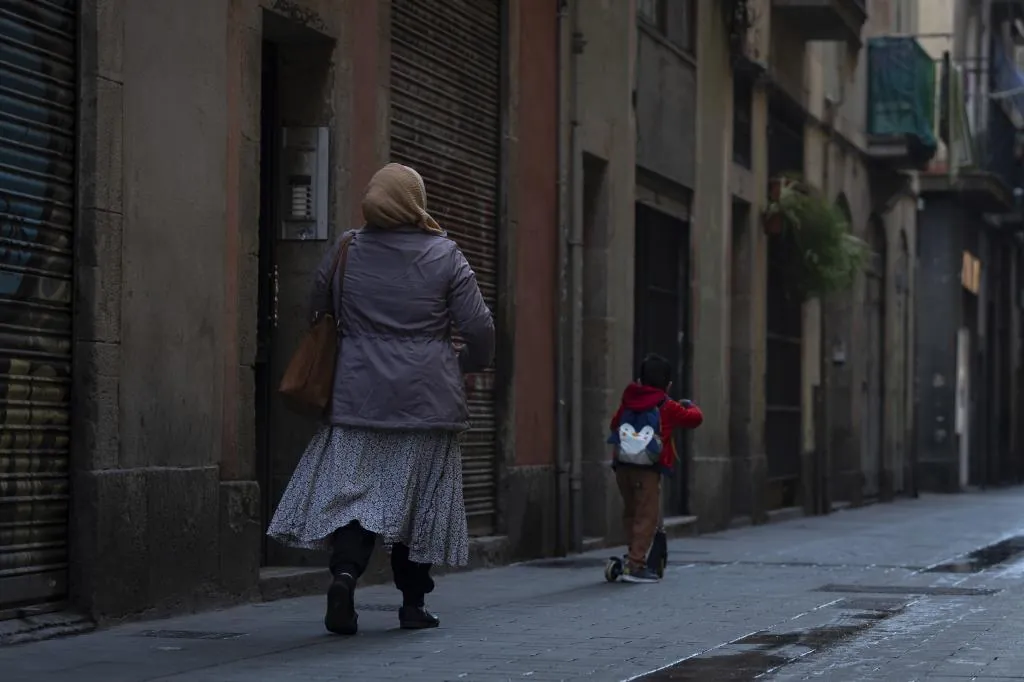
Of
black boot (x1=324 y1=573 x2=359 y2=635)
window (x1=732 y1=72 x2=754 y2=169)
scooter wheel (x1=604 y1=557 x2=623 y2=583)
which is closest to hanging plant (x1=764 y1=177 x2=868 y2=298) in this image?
window (x1=732 y1=72 x2=754 y2=169)

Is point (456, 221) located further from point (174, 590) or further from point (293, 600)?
point (174, 590)

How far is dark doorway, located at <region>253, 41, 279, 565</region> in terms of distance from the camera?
11.0 meters

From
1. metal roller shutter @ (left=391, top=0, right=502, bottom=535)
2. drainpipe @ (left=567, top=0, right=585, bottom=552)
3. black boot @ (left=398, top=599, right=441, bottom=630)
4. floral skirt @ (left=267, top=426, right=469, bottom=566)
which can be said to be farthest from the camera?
drainpipe @ (left=567, top=0, right=585, bottom=552)

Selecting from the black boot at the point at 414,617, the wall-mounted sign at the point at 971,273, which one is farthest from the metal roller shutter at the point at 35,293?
the wall-mounted sign at the point at 971,273

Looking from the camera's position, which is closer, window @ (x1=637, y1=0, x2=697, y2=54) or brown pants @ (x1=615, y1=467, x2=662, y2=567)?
brown pants @ (x1=615, y1=467, x2=662, y2=567)

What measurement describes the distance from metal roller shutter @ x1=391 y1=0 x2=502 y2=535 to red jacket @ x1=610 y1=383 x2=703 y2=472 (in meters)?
1.47

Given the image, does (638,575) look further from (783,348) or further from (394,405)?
(783,348)

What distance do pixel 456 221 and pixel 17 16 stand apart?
511 cm

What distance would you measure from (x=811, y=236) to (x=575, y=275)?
7944 mm

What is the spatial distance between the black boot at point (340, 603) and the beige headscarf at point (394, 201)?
56.2 inches

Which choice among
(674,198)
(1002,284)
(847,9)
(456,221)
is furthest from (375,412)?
(1002,284)

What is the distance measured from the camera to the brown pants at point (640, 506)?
1212 centimetres

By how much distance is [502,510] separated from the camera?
13.8 metres

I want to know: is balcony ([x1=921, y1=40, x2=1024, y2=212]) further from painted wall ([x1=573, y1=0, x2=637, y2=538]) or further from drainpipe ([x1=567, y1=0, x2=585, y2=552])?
drainpipe ([x1=567, y1=0, x2=585, y2=552])
